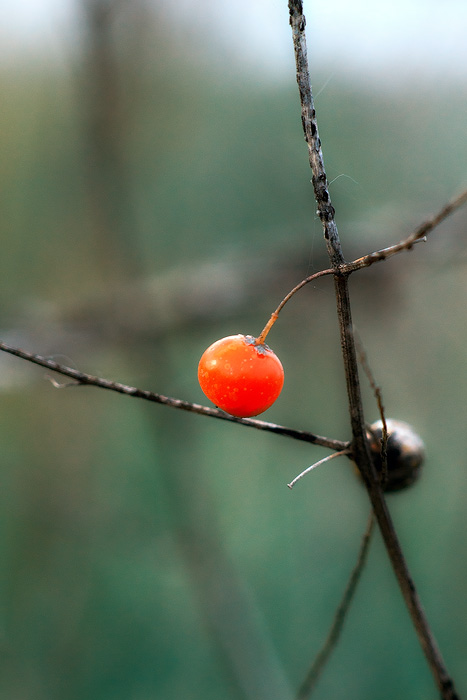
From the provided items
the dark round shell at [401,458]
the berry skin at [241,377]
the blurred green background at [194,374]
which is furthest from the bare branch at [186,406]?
the blurred green background at [194,374]

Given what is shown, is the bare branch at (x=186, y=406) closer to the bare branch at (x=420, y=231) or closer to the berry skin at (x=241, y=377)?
the berry skin at (x=241, y=377)

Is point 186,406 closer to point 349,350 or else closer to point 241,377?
point 241,377

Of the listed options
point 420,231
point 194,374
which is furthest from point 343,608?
point 194,374

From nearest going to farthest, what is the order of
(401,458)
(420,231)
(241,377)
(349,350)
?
(420,231)
(349,350)
(241,377)
(401,458)

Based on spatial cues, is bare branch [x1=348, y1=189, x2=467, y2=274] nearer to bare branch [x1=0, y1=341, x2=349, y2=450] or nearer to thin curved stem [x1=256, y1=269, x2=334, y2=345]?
thin curved stem [x1=256, y1=269, x2=334, y2=345]

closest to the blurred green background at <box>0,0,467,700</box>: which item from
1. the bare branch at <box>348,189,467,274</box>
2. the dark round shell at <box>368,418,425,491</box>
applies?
the dark round shell at <box>368,418,425,491</box>

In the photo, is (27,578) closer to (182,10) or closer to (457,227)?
(457,227)
